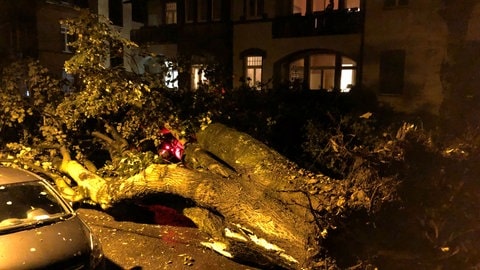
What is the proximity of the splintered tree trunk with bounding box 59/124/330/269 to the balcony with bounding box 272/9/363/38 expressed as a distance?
1094cm

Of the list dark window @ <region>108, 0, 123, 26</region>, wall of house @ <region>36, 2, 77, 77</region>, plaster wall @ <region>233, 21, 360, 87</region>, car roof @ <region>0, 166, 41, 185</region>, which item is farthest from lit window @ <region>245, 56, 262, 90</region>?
dark window @ <region>108, 0, 123, 26</region>

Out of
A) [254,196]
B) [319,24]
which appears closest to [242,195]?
[254,196]

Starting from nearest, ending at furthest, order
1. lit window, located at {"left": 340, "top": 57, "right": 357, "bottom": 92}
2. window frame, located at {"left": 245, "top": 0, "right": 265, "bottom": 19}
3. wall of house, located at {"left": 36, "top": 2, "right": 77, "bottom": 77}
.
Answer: lit window, located at {"left": 340, "top": 57, "right": 357, "bottom": 92}, window frame, located at {"left": 245, "top": 0, "right": 265, "bottom": 19}, wall of house, located at {"left": 36, "top": 2, "right": 77, "bottom": 77}

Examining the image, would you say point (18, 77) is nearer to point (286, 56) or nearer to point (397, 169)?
point (397, 169)

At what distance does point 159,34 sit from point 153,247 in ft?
56.4

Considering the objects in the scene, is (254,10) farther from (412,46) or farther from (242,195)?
(242,195)

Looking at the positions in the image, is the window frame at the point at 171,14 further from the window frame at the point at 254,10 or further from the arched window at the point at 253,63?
the arched window at the point at 253,63

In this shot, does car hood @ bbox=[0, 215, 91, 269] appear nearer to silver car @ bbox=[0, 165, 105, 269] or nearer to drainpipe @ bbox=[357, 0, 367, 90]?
silver car @ bbox=[0, 165, 105, 269]

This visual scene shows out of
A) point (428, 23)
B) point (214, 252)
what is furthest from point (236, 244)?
point (428, 23)

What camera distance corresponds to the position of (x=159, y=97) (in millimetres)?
8484

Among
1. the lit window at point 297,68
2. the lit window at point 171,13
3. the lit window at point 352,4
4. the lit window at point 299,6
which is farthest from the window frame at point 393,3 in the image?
the lit window at point 171,13

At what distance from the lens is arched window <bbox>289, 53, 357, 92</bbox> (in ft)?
Result: 57.6

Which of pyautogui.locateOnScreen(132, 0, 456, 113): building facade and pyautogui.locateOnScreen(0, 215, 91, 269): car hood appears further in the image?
pyautogui.locateOnScreen(132, 0, 456, 113): building facade

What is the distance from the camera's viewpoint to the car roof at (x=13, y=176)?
500cm
